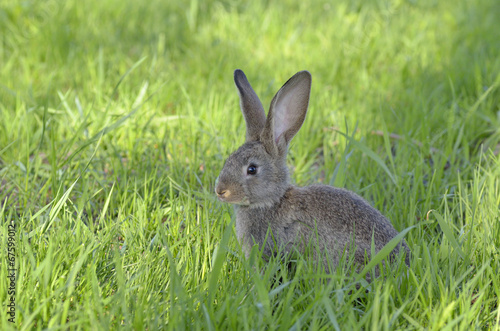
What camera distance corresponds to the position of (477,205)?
134 inches

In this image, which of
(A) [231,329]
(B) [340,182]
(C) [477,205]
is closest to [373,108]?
(B) [340,182]

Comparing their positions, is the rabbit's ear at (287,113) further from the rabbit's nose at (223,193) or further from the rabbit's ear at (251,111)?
the rabbit's nose at (223,193)

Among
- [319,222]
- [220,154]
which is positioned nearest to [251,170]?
[319,222]

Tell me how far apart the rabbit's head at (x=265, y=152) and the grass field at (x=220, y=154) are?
19 cm

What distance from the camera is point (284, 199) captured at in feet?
11.6

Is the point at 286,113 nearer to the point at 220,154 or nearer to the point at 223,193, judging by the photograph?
the point at 223,193

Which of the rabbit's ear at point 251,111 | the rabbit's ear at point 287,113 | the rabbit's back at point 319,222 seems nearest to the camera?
the rabbit's back at point 319,222

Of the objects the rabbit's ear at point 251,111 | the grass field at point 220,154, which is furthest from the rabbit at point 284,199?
the grass field at point 220,154

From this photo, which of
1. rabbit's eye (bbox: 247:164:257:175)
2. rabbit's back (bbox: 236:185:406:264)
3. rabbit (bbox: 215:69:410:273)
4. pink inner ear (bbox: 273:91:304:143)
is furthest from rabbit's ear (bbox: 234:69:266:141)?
rabbit's back (bbox: 236:185:406:264)

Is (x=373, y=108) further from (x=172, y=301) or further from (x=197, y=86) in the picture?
(x=172, y=301)

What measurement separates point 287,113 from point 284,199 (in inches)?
22.4

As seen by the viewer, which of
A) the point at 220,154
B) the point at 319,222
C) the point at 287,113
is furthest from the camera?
the point at 220,154

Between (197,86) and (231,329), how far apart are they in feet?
12.5

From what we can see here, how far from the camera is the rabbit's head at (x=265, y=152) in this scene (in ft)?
11.4
